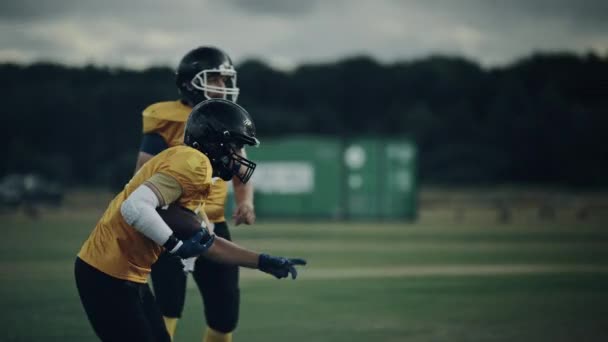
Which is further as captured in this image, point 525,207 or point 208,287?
point 525,207

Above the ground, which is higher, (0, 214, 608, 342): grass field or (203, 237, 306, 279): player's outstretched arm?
(203, 237, 306, 279): player's outstretched arm

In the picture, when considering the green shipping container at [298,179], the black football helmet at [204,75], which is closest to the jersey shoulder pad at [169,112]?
the black football helmet at [204,75]

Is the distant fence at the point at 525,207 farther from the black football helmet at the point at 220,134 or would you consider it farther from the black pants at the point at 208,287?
the black football helmet at the point at 220,134

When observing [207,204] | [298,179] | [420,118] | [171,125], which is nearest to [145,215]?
[207,204]

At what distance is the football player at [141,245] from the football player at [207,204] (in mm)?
1212

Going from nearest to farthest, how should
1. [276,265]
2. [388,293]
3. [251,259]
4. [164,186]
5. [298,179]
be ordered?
[164,186] < [276,265] < [251,259] < [388,293] < [298,179]

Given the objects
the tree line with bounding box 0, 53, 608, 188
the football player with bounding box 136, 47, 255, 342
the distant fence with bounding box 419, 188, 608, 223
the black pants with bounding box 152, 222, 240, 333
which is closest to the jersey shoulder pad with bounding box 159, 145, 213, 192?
the football player with bounding box 136, 47, 255, 342

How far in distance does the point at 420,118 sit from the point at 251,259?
8329 centimetres

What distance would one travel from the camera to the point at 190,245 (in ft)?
16.0

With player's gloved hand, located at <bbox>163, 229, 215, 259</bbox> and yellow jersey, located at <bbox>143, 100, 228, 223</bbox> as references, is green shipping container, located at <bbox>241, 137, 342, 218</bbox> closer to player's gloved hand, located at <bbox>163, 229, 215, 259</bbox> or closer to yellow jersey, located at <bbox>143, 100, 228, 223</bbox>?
yellow jersey, located at <bbox>143, 100, 228, 223</bbox>

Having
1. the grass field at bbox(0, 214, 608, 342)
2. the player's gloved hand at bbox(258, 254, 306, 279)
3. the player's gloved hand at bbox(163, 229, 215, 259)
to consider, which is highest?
the player's gloved hand at bbox(163, 229, 215, 259)

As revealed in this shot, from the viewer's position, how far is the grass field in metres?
9.09

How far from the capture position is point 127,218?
475 centimetres

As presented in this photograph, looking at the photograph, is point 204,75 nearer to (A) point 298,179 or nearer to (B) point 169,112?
(B) point 169,112
